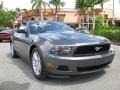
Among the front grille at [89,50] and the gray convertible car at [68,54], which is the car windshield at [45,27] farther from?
the front grille at [89,50]

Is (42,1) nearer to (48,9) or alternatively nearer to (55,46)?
(48,9)

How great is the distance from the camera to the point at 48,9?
64.5 meters

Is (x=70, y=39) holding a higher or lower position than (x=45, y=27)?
lower

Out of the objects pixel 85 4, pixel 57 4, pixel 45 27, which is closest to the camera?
pixel 45 27

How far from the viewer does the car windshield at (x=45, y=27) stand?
8491 mm

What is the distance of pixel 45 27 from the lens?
28.5ft

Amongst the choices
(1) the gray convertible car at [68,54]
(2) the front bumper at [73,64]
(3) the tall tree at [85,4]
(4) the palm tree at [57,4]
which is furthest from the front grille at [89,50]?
(4) the palm tree at [57,4]

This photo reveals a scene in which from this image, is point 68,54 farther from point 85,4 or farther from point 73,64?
point 85,4

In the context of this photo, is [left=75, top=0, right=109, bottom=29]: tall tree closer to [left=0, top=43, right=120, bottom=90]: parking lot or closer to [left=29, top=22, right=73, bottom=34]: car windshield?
[left=29, top=22, right=73, bottom=34]: car windshield

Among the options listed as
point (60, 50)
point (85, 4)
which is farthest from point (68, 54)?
point (85, 4)

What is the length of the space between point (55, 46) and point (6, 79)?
1621 mm

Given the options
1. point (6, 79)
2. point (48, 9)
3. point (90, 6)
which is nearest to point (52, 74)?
point (6, 79)

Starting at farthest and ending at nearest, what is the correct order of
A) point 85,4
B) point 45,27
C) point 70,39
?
point 85,4, point 45,27, point 70,39

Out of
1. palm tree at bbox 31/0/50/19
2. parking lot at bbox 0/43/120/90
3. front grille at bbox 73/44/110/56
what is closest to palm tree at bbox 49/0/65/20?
palm tree at bbox 31/0/50/19
